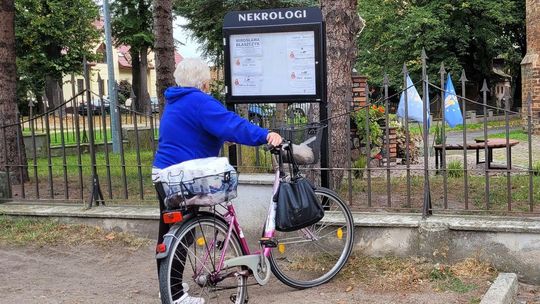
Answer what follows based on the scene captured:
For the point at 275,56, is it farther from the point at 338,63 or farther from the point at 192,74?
the point at 338,63

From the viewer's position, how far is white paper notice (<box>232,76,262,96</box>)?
5199mm

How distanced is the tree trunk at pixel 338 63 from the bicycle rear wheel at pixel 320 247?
1.78m

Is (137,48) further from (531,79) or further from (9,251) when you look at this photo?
(9,251)

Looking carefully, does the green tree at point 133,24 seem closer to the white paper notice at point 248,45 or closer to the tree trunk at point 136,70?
the tree trunk at point 136,70

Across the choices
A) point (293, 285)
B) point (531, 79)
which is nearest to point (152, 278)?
point (293, 285)

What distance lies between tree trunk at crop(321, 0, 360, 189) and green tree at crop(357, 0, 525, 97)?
22967 millimetres

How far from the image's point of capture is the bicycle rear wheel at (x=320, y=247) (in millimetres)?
4434

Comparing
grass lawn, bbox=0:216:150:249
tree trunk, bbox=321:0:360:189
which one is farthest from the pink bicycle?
tree trunk, bbox=321:0:360:189

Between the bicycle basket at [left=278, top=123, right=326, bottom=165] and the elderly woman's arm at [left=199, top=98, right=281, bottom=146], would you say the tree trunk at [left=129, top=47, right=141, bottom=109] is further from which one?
the elderly woman's arm at [left=199, top=98, right=281, bottom=146]

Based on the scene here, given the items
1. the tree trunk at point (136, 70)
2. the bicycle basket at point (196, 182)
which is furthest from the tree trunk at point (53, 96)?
the tree trunk at point (136, 70)

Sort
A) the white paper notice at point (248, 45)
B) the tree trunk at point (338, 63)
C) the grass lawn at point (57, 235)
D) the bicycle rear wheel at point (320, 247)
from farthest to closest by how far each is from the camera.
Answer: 1. the tree trunk at point (338, 63)
2. the grass lawn at point (57, 235)
3. the white paper notice at point (248, 45)
4. the bicycle rear wheel at point (320, 247)

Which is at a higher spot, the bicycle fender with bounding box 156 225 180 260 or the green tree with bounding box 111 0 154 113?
the green tree with bounding box 111 0 154 113

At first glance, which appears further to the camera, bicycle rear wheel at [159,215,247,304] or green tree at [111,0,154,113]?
green tree at [111,0,154,113]

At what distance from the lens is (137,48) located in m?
34.8
